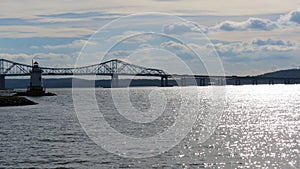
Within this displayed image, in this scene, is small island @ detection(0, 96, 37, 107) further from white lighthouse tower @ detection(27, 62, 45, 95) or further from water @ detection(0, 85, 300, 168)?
water @ detection(0, 85, 300, 168)

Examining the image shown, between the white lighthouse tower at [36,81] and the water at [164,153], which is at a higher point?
the white lighthouse tower at [36,81]

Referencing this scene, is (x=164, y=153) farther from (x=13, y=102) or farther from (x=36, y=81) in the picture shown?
(x=36, y=81)

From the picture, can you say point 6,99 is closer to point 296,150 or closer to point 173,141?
point 173,141

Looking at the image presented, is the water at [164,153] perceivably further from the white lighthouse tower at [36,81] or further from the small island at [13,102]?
the white lighthouse tower at [36,81]

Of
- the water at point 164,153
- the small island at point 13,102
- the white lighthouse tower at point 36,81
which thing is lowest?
the water at point 164,153

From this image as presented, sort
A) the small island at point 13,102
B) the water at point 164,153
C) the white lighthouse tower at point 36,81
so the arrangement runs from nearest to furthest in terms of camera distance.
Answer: the water at point 164,153 → the small island at point 13,102 → the white lighthouse tower at point 36,81

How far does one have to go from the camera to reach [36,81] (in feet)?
545

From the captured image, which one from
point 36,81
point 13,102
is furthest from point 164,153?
point 36,81

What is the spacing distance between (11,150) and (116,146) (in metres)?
7.97

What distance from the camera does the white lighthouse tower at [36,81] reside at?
538 feet

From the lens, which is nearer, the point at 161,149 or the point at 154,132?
the point at 161,149

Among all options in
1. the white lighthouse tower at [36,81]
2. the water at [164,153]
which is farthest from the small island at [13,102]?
the water at [164,153]

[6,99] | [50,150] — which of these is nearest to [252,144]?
[50,150]

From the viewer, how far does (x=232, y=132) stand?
5819 cm
